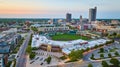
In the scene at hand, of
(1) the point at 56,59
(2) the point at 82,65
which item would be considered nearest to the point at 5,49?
(1) the point at 56,59

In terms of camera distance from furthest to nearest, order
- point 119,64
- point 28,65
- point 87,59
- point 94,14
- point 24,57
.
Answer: point 94,14 < point 24,57 < point 87,59 < point 28,65 < point 119,64

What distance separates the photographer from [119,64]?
1190 centimetres

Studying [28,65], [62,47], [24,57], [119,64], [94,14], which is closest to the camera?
[119,64]

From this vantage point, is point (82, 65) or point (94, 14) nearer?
point (82, 65)

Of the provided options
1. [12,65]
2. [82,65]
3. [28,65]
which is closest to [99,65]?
[82,65]

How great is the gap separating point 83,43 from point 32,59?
7818 mm

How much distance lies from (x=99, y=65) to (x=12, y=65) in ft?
21.9

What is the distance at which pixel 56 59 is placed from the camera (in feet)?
48.8

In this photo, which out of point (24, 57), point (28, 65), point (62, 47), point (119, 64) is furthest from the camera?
point (62, 47)

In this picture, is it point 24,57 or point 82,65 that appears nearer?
point 82,65

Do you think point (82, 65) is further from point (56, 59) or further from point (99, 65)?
point (56, 59)

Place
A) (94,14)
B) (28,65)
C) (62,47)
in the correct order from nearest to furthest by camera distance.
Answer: (28,65) < (62,47) < (94,14)

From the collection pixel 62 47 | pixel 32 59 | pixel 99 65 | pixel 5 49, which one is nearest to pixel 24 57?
pixel 32 59

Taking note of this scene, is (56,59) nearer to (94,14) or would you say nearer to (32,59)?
(32,59)
